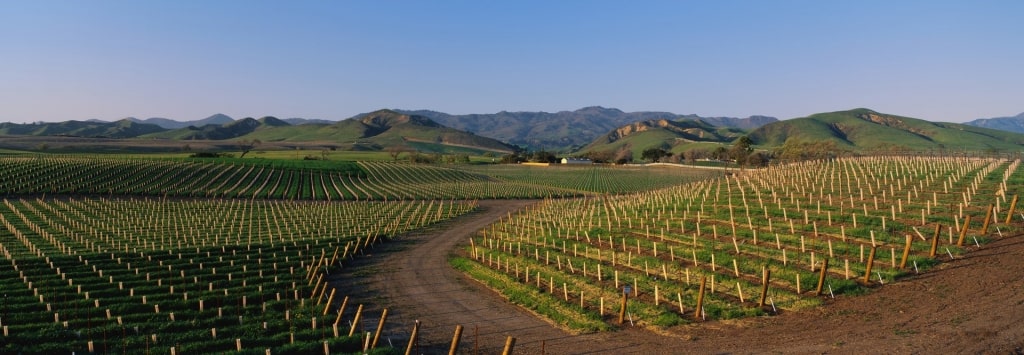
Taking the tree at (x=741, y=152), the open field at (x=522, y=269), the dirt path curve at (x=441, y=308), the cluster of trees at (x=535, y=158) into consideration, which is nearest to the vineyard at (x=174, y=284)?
the open field at (x=522, y=269)

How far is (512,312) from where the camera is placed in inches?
984

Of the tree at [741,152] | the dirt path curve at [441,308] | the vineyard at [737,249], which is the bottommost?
the dirt path curve at [441,308]

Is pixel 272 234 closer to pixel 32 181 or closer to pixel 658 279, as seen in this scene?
pixel 658 279

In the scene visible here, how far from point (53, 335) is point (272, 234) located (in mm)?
28495

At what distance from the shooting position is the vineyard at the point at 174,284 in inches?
781

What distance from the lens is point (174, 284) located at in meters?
29.0

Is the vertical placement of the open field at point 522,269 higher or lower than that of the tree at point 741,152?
lower

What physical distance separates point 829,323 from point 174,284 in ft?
90.5

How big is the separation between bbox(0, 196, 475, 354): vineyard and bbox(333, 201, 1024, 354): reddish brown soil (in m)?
3.36

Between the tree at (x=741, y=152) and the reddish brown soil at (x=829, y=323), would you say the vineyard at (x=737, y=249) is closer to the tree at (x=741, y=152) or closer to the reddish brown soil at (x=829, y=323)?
the reddish brown soil at (x=829, y=323)

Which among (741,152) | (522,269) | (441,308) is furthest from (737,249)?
(741,152)

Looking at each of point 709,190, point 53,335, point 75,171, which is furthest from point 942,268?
point 75,171

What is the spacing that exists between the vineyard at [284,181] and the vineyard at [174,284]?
2850 centimetres

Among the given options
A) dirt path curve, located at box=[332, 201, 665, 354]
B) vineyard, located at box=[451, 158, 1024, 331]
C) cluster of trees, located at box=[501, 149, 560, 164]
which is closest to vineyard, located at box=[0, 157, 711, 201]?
cluster of trees, located at box=[501, 149, 560, 164]
